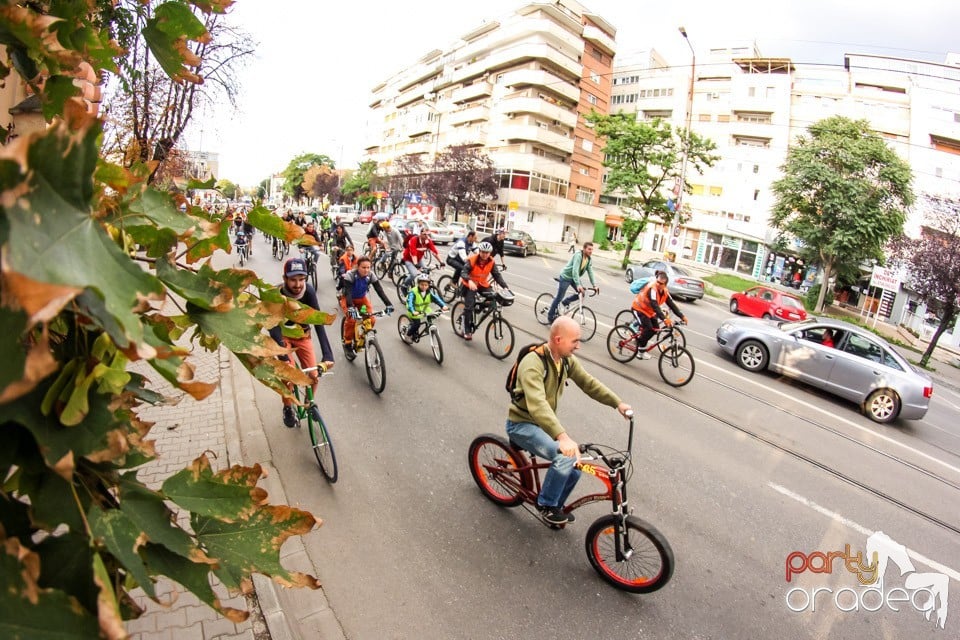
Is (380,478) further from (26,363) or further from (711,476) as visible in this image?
(26,363)

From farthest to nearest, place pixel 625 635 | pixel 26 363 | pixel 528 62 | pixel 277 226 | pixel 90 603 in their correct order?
pixel 528 62, pixel 625 635, pixel 277 226, pixel 90 603, pixel 26 363

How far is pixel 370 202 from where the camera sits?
72188mm

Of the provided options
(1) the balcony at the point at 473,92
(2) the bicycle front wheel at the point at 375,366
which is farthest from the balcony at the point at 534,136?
(2) the bicycle front wheel at the point at 375,366

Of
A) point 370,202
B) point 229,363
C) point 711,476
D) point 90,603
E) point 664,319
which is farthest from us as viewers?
point 370,202

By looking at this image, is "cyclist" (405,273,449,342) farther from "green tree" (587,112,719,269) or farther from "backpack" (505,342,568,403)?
"green tree" (587,112,719,269)

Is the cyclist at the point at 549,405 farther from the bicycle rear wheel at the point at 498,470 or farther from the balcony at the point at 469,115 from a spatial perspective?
the balcony at the point at 469,115

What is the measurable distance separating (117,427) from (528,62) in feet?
184

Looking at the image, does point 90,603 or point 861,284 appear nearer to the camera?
point 90,603

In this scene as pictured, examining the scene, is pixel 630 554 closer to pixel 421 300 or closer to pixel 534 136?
pixel 421 300

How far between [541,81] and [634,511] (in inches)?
1980

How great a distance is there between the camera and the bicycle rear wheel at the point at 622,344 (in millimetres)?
9625

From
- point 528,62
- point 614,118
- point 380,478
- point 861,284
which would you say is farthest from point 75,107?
point 528,62

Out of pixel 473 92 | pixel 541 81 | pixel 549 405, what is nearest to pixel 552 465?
pixel 549 405

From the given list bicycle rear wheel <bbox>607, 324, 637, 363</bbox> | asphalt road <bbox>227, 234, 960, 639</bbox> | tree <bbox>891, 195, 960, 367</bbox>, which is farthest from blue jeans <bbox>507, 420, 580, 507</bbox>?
tree <bbox>891, 195, 960, 367</bbox>
